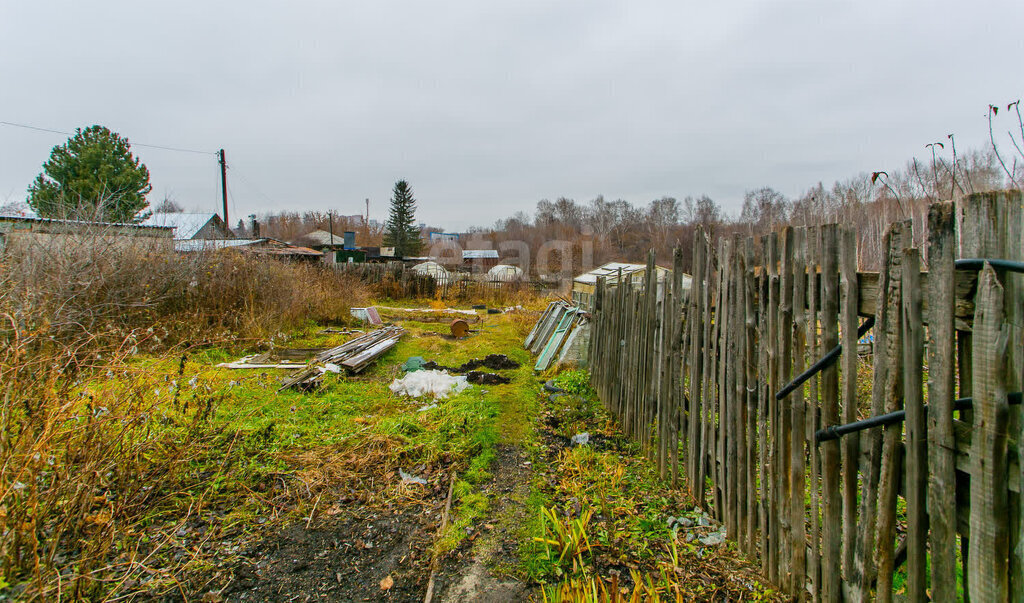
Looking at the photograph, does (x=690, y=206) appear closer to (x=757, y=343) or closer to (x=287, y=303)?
(x=287, y=303)

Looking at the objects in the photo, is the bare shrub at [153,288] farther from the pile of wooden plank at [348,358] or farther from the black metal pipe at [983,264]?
the black metal pipe at [983,264]

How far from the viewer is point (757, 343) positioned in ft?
8.45

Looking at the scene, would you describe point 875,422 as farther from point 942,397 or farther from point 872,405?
point 942,397

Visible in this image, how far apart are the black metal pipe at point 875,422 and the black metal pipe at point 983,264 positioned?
0.33 m

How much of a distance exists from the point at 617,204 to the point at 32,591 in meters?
67.2

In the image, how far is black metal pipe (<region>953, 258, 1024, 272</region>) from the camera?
122 centimetres

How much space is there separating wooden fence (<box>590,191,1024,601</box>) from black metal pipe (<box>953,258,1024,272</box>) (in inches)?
0.5

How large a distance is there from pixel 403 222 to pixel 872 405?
186 feet

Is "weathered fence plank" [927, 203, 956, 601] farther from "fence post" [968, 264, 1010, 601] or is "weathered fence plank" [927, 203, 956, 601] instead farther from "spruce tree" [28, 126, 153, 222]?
"spruce tree" [28, 126, 153, 222]

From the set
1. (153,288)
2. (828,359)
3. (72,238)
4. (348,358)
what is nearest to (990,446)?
(828,359)

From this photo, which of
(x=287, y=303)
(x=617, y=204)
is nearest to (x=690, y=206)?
(x=617, y=204)

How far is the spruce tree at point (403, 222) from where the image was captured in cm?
5506

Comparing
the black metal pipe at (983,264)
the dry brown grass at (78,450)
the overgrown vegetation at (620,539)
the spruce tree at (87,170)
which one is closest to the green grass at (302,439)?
the dry brown grass at (78,450)

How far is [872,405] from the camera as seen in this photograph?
1736mm
